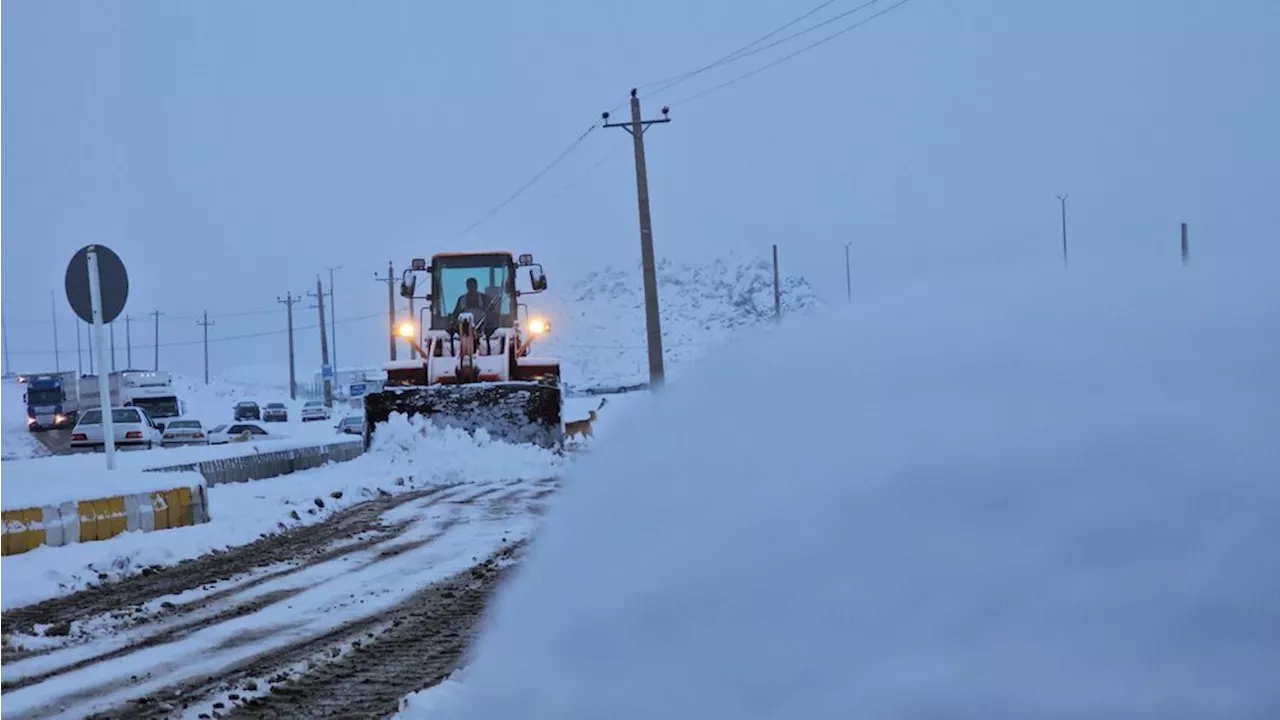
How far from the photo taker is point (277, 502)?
1658 cm

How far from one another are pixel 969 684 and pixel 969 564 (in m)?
0.15

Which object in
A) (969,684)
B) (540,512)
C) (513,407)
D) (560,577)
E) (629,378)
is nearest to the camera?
(969,684)

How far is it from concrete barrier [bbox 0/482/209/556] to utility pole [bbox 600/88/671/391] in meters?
17.8

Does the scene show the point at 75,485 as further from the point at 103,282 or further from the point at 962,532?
the point at 962,532

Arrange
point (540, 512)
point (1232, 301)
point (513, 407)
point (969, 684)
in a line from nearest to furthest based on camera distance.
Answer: point (969, 684) → point (1232, 301) → point (540, 512) → point (513, 407)

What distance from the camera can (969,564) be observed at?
1.71m

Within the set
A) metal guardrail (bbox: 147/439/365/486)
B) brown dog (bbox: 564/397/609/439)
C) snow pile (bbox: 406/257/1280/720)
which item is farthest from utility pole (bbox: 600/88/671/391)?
snow pile (bbox: 406/257/1280/720)

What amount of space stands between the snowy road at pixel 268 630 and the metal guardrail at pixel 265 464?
6675mm

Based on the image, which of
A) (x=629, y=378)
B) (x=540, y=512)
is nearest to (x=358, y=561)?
(x=540, y=512)

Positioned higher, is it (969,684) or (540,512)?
(969,684)

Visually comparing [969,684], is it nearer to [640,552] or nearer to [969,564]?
[969,564]

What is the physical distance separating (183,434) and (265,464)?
27094 mm

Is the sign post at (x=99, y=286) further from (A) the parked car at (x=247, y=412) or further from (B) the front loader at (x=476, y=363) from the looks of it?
(A) the parked car at (x=247, y=412)

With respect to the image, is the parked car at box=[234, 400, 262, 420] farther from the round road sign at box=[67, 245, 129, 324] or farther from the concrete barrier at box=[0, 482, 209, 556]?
the concrete barrier at box=[0, 482, 209, 556]
